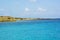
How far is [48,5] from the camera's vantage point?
338cm

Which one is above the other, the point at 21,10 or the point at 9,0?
the point at 9,0

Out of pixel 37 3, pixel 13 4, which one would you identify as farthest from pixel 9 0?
pixel 37 3

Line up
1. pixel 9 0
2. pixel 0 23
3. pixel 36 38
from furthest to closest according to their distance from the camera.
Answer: pixel 0 23
pixel 36 38
pixel 9 0

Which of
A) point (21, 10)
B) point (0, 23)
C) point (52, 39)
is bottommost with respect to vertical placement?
point (52, 39)

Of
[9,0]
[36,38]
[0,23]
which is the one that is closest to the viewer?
[9,0]

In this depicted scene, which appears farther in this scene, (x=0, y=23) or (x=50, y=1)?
(x=0, y=23)

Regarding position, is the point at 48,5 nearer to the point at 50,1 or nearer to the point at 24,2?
the point at 50,1

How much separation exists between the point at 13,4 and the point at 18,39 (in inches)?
43.4

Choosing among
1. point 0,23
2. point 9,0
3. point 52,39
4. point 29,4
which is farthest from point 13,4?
point 0,23

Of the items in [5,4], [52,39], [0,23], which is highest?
[5,4]

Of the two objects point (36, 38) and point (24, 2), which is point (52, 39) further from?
point (24, 2)

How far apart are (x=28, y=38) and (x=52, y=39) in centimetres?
78

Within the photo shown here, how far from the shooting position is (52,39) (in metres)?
3.52

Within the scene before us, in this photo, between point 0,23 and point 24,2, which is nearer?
point 24,2
